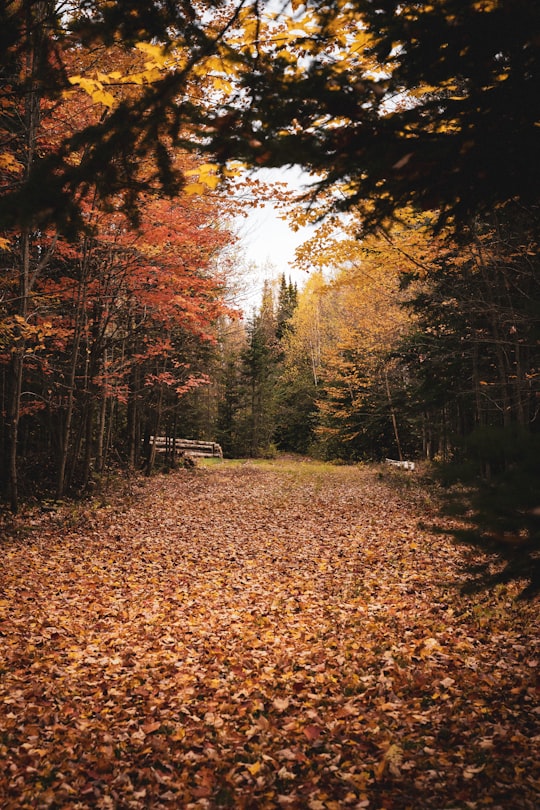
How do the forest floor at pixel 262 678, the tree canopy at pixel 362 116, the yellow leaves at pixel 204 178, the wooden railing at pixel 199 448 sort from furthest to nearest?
1. the wooden railing at pixel 199 448
2. the forest floor at pixel 262 678
3. the yellow leaves at pixel 204 178
4. the tree canopy at pixel 362 116

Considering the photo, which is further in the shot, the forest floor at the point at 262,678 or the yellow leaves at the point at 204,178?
the forest floor at the point at 262,678

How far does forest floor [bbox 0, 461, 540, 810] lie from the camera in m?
3.17

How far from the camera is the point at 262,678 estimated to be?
455 centimetres

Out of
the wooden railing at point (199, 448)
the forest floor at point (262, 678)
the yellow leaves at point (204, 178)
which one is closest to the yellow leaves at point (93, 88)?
the yellow leaves at point (204, 178)

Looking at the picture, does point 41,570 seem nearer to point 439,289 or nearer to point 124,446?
point 439,289

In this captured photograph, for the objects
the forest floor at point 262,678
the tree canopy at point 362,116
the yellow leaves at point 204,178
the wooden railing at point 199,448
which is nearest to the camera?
the tree canopy at point 362,116

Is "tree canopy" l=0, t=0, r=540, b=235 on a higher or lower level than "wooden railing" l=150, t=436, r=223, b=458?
higher

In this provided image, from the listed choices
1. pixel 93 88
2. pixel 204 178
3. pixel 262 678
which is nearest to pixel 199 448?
pixel 262 678

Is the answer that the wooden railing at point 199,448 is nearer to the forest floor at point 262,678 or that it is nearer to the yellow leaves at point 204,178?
the forest floor at point 262,678

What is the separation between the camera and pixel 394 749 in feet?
11.0

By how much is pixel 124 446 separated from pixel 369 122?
1740 centimetres

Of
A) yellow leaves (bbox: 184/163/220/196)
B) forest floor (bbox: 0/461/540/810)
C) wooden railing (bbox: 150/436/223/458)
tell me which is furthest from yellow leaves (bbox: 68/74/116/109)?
wooden railing (bbox: 150/436/223/458)

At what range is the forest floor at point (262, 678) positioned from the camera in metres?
3.17

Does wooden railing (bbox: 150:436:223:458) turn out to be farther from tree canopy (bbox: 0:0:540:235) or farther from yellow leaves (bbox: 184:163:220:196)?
tree canopy (bbox: 0:0:540:235)
